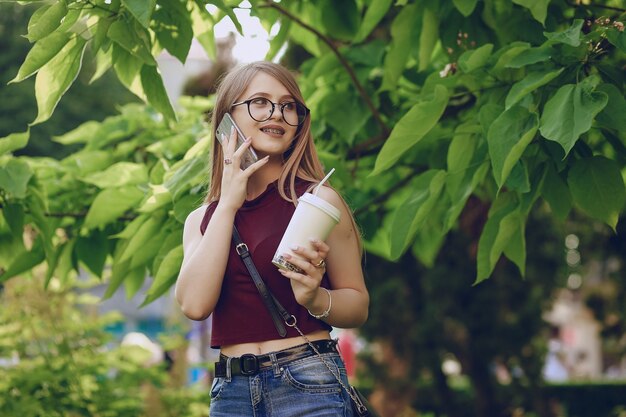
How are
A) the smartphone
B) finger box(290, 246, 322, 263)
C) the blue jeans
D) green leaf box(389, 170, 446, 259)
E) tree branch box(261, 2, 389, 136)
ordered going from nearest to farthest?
finger box(290, 246, 322, 263) < the blue jeans < the smartphone < green leaf box(389, 170, 446, 259) < tree branch box(261, 2, 389, 136)

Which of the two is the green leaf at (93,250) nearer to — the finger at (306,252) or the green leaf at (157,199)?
the green leaf at (157,199)

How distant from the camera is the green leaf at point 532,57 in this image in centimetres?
298

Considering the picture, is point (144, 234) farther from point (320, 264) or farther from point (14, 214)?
point (320, 264)

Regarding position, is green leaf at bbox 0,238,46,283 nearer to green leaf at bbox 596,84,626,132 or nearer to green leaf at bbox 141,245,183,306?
green leaf at bbox 141,245,183,306

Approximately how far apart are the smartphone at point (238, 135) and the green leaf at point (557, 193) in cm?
113

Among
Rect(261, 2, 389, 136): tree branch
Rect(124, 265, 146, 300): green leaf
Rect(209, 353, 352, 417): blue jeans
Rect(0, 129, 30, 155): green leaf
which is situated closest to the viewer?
Rect(209, 353, 352, 417): blue jeans

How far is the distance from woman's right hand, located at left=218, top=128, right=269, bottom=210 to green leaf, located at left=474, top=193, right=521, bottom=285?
0.99 m

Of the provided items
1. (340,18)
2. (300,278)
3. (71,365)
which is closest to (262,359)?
(300,278)

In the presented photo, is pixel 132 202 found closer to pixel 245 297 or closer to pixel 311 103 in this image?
pixel 311 103

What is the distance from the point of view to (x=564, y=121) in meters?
2.75

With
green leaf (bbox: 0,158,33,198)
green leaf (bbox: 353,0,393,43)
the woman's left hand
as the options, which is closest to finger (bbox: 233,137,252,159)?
the woman's left hand

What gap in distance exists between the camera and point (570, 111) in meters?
2.77

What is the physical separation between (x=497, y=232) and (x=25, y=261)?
6.46 ft

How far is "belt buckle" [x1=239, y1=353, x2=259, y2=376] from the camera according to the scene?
2.53m
